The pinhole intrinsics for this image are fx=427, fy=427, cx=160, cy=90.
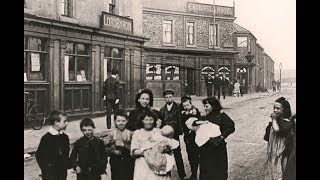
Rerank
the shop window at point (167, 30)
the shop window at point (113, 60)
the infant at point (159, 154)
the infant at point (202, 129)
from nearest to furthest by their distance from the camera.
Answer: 1. the infant at point (159, 154)
2. the infant at point (202, 129)
3. the shop window at point (113, 60)
4. the shop window at point (167, 30)

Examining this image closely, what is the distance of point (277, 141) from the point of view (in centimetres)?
340

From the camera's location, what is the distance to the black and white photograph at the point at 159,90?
3088mm

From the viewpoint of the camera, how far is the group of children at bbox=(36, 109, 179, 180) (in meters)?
3.01

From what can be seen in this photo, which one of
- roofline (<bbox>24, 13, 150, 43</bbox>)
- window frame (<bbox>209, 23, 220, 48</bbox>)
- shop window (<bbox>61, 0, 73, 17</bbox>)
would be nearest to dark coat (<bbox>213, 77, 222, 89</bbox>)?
window frame (<bbox>209, 23, 220, 48</bbox>)

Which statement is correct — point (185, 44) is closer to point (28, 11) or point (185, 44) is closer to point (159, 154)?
point (159, 154)

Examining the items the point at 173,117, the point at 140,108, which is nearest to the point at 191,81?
the point at 173,117

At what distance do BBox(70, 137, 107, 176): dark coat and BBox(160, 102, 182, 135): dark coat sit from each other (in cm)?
52

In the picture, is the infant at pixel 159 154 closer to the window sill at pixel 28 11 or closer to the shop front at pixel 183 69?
the shop front at pixel 183 69

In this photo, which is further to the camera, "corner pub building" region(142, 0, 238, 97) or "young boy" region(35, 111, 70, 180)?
"corner pub building" region(142, 0, 238, 97)

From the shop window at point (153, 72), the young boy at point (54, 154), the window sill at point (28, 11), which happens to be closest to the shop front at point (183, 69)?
the shop window at point (153, 72)

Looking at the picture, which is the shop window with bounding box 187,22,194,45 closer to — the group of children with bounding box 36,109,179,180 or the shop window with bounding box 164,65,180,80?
the shop window with bounding box 164,65,180,80
